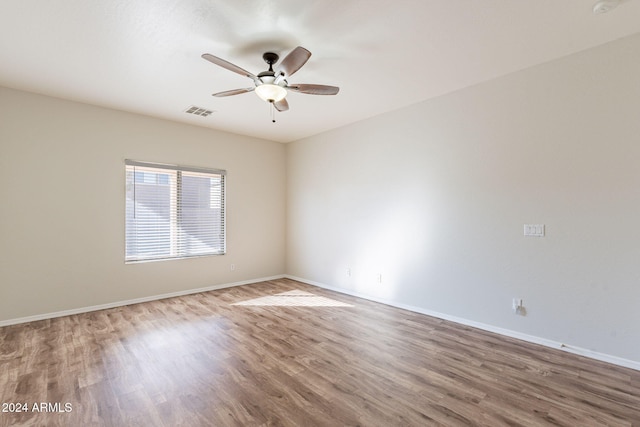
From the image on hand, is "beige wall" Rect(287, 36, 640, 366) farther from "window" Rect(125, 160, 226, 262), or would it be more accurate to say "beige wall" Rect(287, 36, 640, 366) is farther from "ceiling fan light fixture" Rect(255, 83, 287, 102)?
"window" Rect(125, 160, 226, 262)

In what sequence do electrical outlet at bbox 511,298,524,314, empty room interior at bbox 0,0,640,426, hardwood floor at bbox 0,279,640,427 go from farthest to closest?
electrical outlet at bbox 511,298,524,314, empty room interior at bbox 0,0,640,426, hardwood floor at bbox 0,279,640,427

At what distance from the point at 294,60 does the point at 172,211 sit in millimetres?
3426

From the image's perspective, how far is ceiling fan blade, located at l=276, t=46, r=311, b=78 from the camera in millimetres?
2231

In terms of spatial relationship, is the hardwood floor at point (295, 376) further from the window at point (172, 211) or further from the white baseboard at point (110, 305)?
the window at point (172, 211)

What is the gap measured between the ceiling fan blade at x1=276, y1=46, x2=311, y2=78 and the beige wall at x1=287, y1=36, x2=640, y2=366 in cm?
212

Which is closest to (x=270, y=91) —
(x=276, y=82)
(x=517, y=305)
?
(x=276, y=82)

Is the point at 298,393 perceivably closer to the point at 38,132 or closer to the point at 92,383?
the point at 92,383

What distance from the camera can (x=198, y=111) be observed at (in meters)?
4.28

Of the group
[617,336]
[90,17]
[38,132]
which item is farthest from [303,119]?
[617,336]

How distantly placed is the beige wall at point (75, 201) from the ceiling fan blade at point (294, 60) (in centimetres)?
292

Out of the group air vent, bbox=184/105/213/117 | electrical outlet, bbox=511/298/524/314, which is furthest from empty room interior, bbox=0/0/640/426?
air vent, bbox=184/105/213/117

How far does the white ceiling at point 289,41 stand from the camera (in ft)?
7.12

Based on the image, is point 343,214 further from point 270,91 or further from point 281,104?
point 270,91

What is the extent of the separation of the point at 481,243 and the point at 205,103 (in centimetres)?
387
